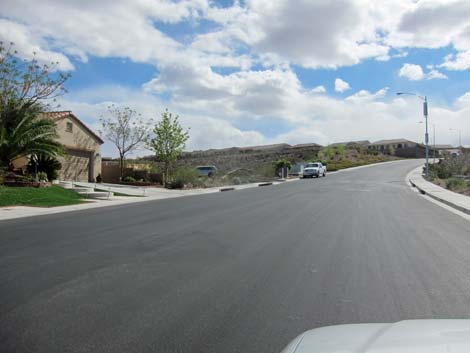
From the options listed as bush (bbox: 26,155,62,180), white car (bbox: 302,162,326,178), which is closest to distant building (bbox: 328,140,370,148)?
white car (bbox: 302,162,326,178)

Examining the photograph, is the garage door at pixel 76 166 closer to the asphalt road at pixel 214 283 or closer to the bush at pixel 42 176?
the bush at pixel 42 176

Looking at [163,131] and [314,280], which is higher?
[163,131]

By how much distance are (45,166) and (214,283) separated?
23354 millimetres

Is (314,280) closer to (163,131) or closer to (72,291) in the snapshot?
(72,291)

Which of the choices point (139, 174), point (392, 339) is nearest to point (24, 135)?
point (139, 174)

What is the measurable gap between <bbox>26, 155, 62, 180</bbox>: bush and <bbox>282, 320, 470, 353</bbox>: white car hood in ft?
85.5

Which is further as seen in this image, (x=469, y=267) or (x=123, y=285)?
(x=469, y=267)

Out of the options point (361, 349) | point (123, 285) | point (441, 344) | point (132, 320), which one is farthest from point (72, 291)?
point (441, 344)

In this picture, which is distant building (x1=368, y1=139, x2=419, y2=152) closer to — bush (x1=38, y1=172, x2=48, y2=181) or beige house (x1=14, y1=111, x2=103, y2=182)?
beige house (x1=14, y1=111, x2=103, y2=182)

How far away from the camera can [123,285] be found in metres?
6.34

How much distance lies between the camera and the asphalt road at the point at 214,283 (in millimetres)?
4527

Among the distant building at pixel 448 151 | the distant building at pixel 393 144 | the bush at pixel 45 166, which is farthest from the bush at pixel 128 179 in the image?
the distant building at pixel 393 144

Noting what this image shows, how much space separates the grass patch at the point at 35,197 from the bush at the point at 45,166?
3.94 metres

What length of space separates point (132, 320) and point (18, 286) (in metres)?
2.39
